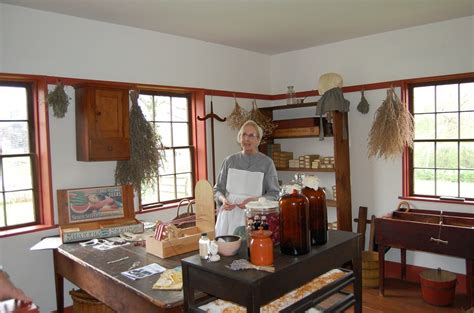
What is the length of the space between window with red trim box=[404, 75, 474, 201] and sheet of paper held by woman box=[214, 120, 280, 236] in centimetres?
205

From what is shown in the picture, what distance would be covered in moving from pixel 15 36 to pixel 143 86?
1305 mm

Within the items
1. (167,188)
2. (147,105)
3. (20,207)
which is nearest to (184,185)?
(167,188)

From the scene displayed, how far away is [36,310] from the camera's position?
5.94 feet

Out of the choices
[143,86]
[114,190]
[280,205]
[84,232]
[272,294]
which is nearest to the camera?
[272,294]

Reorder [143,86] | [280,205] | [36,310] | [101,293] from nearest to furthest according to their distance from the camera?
[280,205] → [36,310] → [101,293] → [143,86]

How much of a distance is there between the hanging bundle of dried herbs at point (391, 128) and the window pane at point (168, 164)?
7.56 feet

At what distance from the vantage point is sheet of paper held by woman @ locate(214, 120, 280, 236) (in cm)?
335

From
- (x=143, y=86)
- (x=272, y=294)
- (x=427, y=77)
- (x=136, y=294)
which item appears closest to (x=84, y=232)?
(x=136, y=294)

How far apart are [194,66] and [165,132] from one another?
2.82 ft

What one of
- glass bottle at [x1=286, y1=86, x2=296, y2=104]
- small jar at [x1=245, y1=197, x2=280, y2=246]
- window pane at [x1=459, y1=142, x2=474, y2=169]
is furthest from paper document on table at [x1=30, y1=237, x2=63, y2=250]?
window pane at [x1=459, y1=142, x2=474, y2=169]

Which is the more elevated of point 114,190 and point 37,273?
point 114,190

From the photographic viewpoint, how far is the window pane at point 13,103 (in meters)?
3.54

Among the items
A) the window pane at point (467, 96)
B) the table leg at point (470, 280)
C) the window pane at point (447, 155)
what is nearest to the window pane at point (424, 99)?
the window pane at point (467, 96)

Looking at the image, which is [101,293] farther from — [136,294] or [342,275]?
[342,275]
